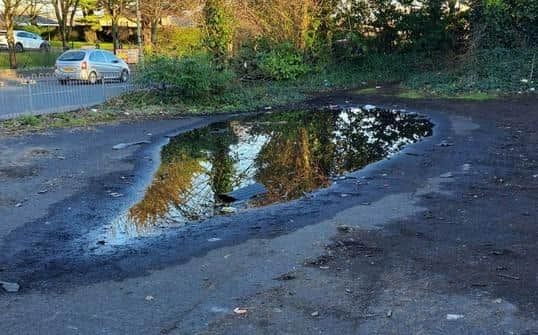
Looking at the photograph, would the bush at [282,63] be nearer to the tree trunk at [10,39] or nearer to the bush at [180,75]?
the bush at [180,75]

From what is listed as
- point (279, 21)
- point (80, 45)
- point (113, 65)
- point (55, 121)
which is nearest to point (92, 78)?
point (113, 65)

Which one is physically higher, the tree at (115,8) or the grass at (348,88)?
the tree at (115,8)

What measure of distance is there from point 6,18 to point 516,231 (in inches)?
1179

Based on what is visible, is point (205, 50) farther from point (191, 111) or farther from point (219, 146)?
point (219, 146)

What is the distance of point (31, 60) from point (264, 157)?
25834mm

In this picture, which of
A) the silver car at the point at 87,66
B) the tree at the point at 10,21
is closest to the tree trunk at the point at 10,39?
the tree at the point at 10,21

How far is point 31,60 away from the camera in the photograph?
106 feet

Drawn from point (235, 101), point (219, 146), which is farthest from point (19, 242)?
point (235, 101)

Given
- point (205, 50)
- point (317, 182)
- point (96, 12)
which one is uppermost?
point (96, 12)

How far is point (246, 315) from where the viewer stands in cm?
441

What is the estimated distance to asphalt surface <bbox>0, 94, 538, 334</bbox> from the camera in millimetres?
4332

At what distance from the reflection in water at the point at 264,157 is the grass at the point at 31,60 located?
20.5 m

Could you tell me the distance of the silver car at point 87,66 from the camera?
2308 centimetres

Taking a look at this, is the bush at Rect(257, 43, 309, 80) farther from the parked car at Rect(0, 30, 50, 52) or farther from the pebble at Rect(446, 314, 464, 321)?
the pebble at Rect(446, 314, 464, 321)
